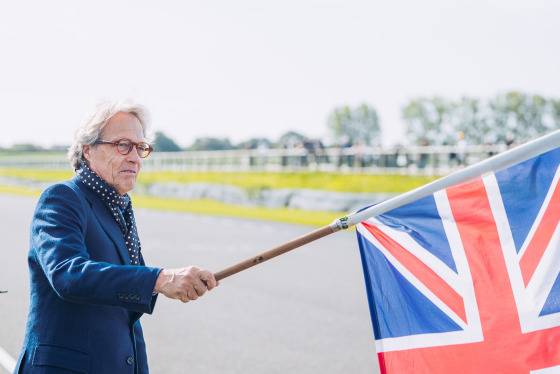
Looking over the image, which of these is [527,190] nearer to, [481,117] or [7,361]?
[7,361]

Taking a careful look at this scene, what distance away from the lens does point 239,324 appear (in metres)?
7.06

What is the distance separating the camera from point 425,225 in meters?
2.70

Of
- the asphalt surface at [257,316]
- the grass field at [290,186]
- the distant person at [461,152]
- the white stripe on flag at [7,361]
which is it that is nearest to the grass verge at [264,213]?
the grass field at [290,186]

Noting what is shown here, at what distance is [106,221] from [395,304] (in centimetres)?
119

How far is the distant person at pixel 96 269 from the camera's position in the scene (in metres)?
2.25

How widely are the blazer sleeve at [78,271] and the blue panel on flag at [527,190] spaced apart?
1.36 meters

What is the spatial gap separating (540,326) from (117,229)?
1650mm

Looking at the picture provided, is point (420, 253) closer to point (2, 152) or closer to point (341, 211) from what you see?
point (341, 211)

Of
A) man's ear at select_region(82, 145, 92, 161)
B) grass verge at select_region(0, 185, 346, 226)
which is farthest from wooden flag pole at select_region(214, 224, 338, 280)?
grass verge at select_region(0, 185, 346, 226)

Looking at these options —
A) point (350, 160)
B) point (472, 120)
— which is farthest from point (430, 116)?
point (350, 160)

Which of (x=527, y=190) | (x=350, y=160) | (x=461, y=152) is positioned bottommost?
(x=527, y=190)

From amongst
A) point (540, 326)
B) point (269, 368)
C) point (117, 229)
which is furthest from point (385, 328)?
point (269, 368)

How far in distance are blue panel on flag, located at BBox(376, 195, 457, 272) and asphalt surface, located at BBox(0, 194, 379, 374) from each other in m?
2.99

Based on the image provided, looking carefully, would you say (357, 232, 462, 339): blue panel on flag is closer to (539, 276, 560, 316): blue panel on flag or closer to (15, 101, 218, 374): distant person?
(539, 276, 560, 316): blue panel on flag
